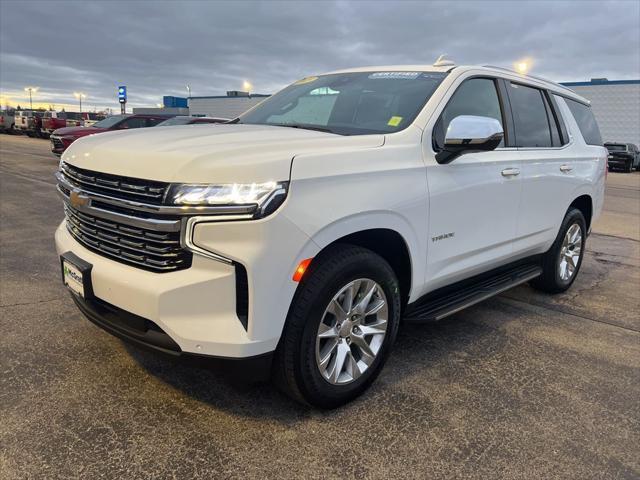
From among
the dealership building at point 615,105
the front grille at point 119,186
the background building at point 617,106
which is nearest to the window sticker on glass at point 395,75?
the front grille at point 119,186

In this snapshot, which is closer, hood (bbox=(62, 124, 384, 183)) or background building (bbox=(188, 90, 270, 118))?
hood (bbox=(62, 124, 384, 183))

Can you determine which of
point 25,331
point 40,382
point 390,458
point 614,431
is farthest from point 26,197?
point 614,431

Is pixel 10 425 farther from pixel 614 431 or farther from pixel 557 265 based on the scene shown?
pixel 557 265

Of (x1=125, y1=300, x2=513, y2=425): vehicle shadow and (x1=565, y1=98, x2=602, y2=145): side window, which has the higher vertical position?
(x1=565, y1=98, x2=602, y2=145): side window

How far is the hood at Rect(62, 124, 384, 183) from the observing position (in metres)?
2.22

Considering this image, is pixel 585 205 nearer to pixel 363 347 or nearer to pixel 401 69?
pixel 401 69

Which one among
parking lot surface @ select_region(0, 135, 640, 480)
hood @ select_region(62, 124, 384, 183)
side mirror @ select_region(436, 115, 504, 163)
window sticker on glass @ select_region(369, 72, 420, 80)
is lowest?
parking lot surface @ select_region(0, 135, 640, 480)

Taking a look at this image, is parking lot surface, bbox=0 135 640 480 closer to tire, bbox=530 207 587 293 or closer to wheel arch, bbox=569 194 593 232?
tire, bbox=530 207 587 293

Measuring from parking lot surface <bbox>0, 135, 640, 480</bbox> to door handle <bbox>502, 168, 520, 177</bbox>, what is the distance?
1.21 metres

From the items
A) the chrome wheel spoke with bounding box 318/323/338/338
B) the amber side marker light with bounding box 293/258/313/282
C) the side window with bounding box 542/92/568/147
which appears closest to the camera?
the amber side marker light with bounding box 293/258/313/282

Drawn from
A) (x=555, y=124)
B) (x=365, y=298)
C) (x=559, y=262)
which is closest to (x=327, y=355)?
(x=365, y=298)

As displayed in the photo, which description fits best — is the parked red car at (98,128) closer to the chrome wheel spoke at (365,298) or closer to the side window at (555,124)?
the side window at (555,124)

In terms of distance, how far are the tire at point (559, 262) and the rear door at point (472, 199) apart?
965mm

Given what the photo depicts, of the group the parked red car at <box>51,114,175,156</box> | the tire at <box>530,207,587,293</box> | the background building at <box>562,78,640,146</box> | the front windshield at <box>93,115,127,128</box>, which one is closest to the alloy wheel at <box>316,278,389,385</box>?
the tire at <box>530,207,587,293</box>
